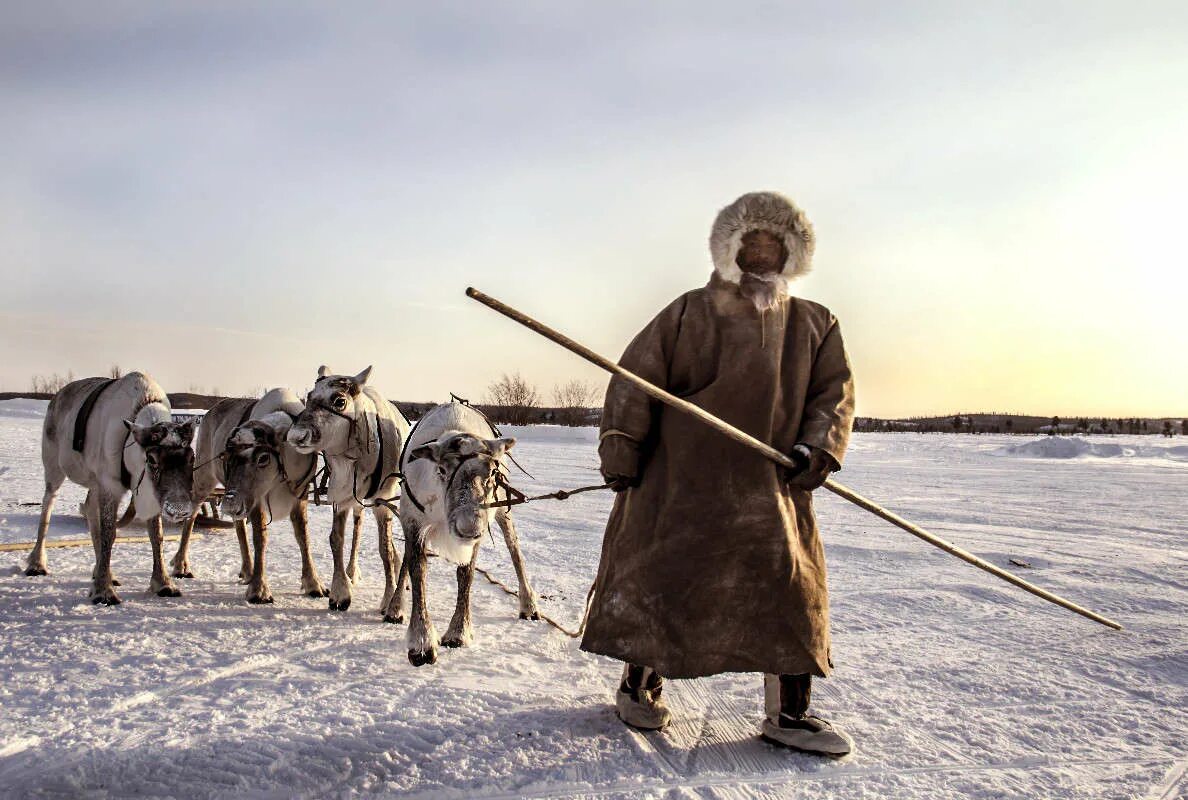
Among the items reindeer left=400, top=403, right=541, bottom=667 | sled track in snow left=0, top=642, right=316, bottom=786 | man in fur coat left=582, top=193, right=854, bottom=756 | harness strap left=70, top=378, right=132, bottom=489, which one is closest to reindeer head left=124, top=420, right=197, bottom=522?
harness strap left=70, top=378, right=132, bottom=489

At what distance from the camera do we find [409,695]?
4367mm

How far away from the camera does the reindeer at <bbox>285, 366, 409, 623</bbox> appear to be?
6168mm

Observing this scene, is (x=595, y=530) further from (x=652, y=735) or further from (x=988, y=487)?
(x=988, y=487)

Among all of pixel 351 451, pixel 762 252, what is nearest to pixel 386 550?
pixel 351 451

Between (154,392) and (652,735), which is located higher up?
(154,392)

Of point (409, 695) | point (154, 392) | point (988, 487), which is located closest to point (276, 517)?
point (154, 392)

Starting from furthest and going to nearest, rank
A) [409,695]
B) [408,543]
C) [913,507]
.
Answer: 1. [913,507]
2. [408,543]
3. [409,695]

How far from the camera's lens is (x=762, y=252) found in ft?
13.3

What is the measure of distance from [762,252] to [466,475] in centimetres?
218

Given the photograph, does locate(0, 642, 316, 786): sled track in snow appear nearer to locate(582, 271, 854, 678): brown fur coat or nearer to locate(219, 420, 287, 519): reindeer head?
locate(219, 420, 287, 519): reindeer head

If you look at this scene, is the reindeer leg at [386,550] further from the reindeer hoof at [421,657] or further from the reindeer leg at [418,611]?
the reindeer hoof at [421,657]

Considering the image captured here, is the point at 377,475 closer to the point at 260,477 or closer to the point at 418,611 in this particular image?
the point at 260,477

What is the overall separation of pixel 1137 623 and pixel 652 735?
430 centimetres

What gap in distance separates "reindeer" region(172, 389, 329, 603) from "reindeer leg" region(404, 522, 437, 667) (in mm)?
1934
